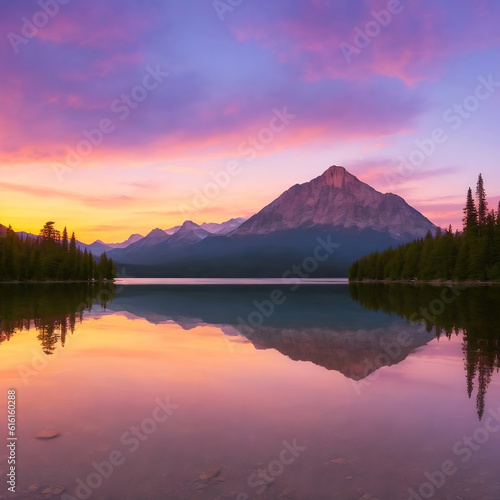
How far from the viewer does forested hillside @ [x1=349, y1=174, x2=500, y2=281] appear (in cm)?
12462

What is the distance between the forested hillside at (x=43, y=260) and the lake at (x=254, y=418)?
488 ft

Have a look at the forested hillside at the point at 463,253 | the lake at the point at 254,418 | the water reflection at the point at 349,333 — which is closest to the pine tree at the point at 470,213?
the forested hillside at the point at 463,253

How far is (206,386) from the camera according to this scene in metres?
16.5

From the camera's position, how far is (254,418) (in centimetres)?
1270

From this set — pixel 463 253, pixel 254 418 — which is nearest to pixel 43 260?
pixel 463 253

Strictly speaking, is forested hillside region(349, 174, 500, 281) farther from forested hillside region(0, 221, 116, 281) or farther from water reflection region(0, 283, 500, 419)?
forested hillside region(0, 221, 116, 281)

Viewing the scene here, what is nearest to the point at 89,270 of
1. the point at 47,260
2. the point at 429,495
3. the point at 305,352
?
the point at 47,260

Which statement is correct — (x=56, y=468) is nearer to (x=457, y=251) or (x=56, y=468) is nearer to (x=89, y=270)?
(x=457, y=251)

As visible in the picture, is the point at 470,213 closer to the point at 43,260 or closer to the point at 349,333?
the point at 349,333

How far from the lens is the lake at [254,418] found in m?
8.71

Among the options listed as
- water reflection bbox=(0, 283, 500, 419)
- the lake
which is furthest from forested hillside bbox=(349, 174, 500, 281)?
the lake

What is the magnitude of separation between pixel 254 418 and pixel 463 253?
131m

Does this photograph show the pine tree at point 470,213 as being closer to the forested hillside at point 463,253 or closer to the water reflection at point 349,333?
the forested hillside at point 463,253

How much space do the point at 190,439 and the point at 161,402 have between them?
11.6 feet
